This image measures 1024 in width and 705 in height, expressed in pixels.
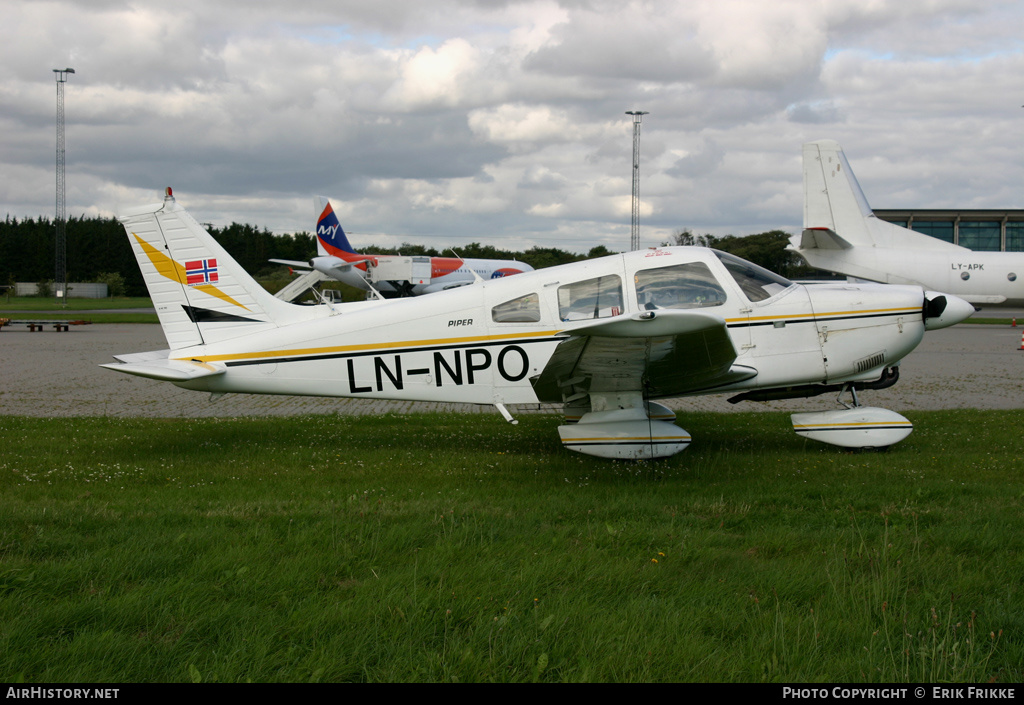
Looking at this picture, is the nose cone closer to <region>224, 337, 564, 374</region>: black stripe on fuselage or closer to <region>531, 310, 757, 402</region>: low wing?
<region>531, 310, 757, 402</region>: low wing

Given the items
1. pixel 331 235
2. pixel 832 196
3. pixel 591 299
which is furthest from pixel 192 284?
pixel 331 235

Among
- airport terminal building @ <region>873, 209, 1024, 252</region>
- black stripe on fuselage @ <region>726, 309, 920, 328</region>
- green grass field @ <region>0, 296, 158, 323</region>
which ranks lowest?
black stripe on fuselage @ <region>726, 309, 920, 328</region>

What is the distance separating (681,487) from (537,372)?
6.14 feet

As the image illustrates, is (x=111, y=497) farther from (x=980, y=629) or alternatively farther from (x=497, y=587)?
(x=980, y=629)

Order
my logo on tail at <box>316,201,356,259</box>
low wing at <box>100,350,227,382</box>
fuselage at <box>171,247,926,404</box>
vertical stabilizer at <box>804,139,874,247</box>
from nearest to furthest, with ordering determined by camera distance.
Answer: low wing at <box>100,350,227,382</box> → fuselage at <box>171,247,926,404</box> → vertical stabilizer at <box>804,139,874,247</box> → my logo on tail at <box>316,201,356,259</box>

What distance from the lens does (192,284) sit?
7.31 metres

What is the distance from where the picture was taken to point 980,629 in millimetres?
3090

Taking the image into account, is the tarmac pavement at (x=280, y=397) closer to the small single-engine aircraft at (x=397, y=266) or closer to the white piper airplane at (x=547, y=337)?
the white piper airplane at (x=547, y=337)

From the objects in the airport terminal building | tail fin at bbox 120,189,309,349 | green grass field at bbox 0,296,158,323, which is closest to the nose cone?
tail fin at bbox 120,189,309,349

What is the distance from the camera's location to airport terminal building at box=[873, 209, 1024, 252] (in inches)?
2360

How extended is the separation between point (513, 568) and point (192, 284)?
17.1 feet

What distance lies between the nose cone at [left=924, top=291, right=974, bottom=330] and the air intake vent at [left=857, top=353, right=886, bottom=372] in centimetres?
60

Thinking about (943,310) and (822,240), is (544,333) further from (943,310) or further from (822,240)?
(822,240)
